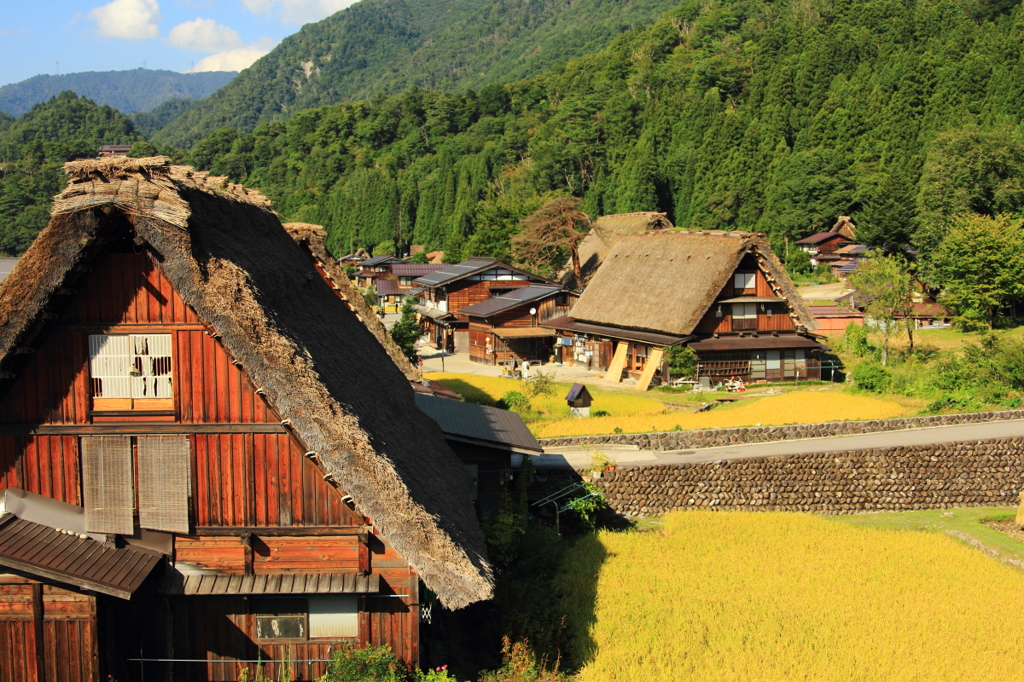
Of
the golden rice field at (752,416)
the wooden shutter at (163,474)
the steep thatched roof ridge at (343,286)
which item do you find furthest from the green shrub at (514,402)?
the wooden shutter at (163,474)

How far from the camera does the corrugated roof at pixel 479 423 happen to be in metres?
13.1

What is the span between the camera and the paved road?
58.7 ft

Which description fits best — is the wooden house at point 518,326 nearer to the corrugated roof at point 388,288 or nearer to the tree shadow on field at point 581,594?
the corrugated roof at point 388,288

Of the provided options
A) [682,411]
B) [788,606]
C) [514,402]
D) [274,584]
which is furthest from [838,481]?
[274,584]

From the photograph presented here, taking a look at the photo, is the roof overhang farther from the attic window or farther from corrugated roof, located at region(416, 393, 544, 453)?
corrugated roof, located at region(416, 393, 544, 453)

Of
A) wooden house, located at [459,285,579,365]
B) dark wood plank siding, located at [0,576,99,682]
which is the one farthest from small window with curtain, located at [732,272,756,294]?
dark wood plank siding, located at [0,576,99,682]

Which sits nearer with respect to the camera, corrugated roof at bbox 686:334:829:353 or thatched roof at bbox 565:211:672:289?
corrugated roof at bbox 686:334:829:353

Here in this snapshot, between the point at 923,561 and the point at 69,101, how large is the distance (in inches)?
7912

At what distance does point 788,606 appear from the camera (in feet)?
37.9

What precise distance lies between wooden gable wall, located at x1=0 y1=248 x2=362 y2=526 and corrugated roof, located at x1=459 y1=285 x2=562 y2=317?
1248 inches

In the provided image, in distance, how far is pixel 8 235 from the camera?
1328 inches

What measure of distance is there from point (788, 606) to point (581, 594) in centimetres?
290

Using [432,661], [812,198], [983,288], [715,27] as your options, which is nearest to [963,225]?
[983,288]

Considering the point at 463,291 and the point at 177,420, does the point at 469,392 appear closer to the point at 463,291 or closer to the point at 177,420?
the point at 463,291
